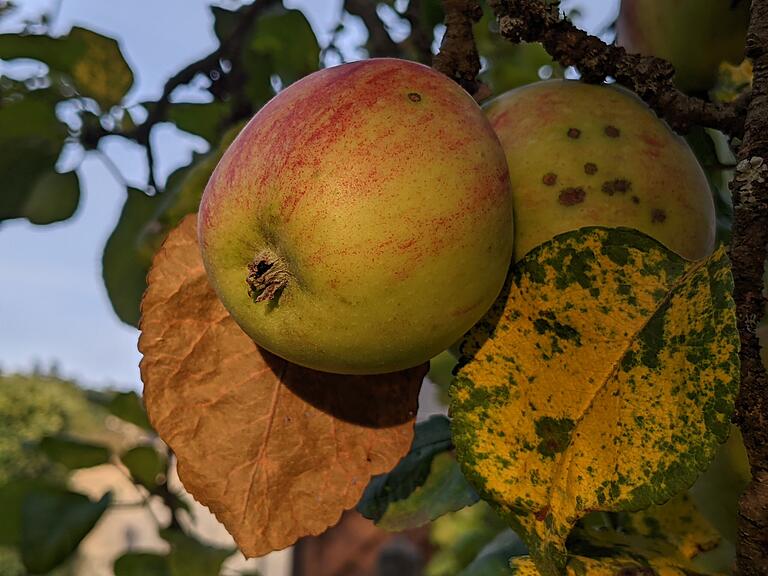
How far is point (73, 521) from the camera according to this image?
4.18 ft

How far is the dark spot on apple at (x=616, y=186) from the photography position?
0.57 metres

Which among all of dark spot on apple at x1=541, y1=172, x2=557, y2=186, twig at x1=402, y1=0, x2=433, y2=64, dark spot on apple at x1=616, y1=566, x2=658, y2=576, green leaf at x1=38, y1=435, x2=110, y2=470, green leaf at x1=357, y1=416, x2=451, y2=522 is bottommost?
green leaf at x1=38, y1=435, x2=110, y2=470

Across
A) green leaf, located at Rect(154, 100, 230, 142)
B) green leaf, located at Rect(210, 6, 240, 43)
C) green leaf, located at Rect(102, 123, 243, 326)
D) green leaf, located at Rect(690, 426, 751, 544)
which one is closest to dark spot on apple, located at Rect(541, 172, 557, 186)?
green leaf, located at Rect(690, 426, 751, 544)

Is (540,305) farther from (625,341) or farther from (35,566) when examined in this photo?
(35,566)

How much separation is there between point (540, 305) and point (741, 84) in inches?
20.0

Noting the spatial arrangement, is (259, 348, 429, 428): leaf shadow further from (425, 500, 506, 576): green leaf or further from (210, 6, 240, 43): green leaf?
(210, 6, 240, 43): green leaf

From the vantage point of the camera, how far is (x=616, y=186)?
568 millimetres

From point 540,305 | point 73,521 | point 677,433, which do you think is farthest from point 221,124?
point 677,433

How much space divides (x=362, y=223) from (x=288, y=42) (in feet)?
2.82

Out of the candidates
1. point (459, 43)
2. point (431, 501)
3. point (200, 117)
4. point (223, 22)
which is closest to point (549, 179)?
point (459, 43)

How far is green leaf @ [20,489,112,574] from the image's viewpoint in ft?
4.02

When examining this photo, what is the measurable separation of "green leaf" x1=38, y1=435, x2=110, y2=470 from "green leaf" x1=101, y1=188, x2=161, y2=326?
48 cm

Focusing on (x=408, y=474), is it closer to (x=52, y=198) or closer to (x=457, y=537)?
(x=52, y=198)

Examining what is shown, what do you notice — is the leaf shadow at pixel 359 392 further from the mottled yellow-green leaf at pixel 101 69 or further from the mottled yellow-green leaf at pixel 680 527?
the mottled yellow-green leaf at pixel 101 69
